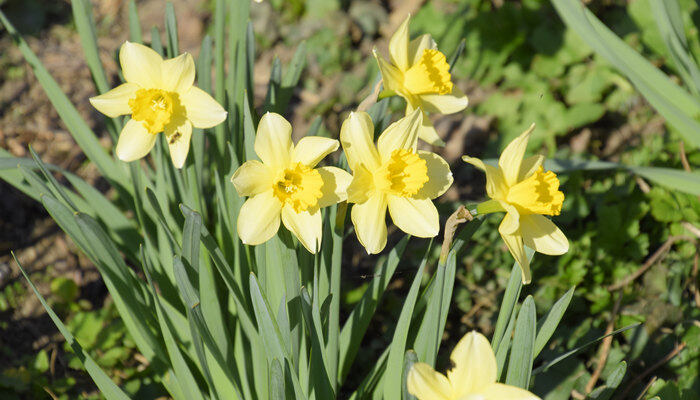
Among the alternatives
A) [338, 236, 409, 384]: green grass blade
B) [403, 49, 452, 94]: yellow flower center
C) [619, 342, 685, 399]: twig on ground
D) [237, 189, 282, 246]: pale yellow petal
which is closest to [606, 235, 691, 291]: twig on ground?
[619, 342, 685, 399]: twig on ground

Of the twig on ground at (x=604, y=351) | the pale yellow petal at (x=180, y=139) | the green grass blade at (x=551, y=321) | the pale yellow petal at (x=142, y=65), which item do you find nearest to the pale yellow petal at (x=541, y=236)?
the green grass blade at (x=551, y=321)

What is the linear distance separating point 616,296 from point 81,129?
78.5 inches

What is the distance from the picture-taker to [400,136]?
4.05 feet

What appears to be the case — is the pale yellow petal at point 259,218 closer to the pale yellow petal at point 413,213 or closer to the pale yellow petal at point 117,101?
the pale yellow petal at point 413,213

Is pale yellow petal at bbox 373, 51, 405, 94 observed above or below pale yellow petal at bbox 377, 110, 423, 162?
above

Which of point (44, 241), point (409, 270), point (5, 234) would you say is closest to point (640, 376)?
point (409, 270)

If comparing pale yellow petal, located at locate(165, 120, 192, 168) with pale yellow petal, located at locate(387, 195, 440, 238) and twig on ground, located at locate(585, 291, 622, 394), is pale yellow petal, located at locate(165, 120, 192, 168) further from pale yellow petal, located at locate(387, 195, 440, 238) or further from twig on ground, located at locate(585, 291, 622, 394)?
twig on ground, located at locate(585, 291, 622, 394)

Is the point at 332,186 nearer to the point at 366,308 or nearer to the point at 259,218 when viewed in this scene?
the point at 259,218

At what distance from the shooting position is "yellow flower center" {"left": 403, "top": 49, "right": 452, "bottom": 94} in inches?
55.1

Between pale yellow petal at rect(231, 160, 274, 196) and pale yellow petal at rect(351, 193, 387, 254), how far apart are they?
7.8 inches

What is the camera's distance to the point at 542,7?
121 inches

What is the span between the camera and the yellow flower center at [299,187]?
1167 mm

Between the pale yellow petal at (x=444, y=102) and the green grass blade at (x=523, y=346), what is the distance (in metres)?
0.59

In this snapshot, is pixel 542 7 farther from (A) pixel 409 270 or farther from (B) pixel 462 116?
(A) pixel 409 270
